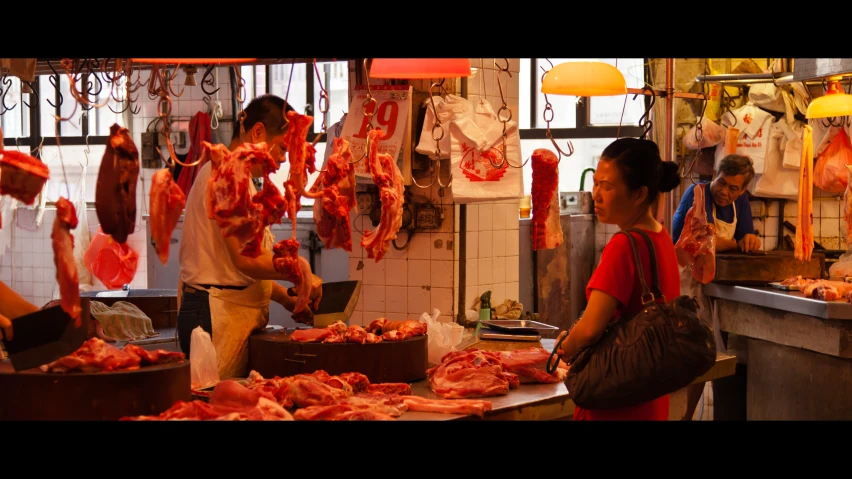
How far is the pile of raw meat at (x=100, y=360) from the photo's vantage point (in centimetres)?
322

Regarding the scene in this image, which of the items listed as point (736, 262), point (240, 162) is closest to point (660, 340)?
point (240, 162)

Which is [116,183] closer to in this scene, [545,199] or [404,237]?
[545,199]

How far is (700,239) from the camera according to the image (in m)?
5.74

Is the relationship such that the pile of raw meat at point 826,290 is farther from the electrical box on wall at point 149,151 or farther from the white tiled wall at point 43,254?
the white tiled wall at point 43,254

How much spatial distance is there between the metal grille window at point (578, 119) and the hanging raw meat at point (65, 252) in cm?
609

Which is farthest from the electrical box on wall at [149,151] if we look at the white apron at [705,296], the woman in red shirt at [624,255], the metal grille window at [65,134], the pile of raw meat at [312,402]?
the woman in red shirt at [624,255]

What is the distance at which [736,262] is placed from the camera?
23.5 ft

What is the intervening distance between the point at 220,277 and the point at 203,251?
0.14 m

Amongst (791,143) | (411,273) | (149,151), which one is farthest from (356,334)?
(149,151)

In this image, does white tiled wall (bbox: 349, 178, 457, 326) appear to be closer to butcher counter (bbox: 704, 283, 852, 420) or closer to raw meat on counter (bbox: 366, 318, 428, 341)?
raw meat on counter (bbox: 366, 318, 428, 341)

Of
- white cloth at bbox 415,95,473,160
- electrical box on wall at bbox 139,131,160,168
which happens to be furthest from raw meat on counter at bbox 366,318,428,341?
electrical box on wall at bbox 139,131,160,168

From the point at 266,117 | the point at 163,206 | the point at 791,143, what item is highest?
the point at 791,143

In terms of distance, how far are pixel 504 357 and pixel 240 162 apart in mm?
1575
